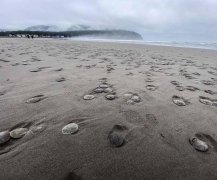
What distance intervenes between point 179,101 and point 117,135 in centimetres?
132

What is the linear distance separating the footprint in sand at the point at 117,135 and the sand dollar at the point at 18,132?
2.85 ft

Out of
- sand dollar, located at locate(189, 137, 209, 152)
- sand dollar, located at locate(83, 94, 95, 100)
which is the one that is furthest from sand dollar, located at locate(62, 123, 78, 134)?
sand dollar, located at locate(189, 137, 209, 152)

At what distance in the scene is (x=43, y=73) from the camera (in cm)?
421

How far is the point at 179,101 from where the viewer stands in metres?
2.59

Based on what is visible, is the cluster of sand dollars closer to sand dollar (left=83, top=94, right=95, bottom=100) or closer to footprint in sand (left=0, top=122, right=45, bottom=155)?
sand dollar (left=83, top=94, right=95, bottom=100)

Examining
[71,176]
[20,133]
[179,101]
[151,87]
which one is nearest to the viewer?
[71,176]

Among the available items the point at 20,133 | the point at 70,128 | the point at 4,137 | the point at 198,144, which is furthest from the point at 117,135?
the point at 4,137

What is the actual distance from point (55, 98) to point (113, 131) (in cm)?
121

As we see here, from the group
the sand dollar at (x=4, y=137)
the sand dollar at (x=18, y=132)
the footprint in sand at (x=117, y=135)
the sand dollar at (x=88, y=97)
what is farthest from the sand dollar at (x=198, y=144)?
the sand dollar at (x=4, y=137)

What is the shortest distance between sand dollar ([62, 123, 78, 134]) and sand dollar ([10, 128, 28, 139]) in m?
0.40

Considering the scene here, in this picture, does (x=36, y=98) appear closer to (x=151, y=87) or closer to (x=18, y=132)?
(x=18, y=132)

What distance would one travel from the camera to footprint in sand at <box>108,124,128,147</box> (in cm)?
162

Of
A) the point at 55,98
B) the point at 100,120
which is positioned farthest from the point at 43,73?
the point at 100,120

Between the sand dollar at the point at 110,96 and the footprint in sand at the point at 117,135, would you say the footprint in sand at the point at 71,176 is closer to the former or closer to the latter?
the footprint in sand at the point at 117,135
